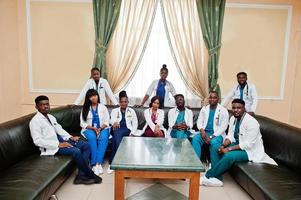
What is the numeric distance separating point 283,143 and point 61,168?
8.55ft

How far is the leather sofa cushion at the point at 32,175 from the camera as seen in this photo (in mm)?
1973

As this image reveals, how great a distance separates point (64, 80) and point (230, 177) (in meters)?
3.71

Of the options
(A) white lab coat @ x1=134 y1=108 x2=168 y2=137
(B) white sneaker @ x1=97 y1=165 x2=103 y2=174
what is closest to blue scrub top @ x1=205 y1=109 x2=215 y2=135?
(A) white lab coat @ x1=134 y1=108 x2=168 y2=137

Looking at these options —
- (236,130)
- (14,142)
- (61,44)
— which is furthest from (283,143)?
(61,44)

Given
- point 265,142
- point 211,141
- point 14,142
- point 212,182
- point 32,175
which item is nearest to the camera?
point 32,175

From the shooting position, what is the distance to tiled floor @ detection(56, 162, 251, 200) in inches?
107

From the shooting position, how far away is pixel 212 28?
4812mm

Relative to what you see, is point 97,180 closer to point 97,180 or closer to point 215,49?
point 97,180

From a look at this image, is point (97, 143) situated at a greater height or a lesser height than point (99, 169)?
greater

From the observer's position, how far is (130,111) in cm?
394

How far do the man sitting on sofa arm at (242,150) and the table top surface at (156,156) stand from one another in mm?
490

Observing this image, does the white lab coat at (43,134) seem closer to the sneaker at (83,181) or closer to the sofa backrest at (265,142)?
the sofa backrest at (265,142)

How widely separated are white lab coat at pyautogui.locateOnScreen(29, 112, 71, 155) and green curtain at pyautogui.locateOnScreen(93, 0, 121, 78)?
81.0 inches

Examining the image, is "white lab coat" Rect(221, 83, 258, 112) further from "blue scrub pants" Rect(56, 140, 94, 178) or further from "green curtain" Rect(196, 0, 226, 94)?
"blue scrub pants" Rect(56, 140, 94, 178)
